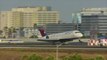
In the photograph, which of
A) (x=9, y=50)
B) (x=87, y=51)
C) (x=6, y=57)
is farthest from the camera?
(x=9, y=50)

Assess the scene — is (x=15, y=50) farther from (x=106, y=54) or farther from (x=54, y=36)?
(x=54, y=36)

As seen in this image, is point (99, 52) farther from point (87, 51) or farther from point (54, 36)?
point (54, 36)

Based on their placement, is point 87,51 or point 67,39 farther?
point 67,39

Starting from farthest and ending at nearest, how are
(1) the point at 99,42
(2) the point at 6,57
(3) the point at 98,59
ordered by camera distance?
1. (1) the point at 99,42
2. (2) the point at 6,57
3. (3) the point at 98,59

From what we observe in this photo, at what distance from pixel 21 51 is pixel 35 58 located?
20.9m

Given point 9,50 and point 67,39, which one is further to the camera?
point 67,39

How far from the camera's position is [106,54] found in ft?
224

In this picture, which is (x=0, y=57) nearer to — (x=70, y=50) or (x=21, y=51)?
(x=21, y=51)

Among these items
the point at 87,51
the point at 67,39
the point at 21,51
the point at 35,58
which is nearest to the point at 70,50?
the point at 87,51

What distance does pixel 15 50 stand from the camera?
76438 millimetres

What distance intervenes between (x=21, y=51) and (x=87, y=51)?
11.5 m

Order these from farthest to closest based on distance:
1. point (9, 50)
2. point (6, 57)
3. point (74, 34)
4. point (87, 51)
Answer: point (74, 34) → point (9, 50) → point (87, 51) → point (6, 57)

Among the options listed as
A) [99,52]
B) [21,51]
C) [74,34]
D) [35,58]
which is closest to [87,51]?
[99,52]

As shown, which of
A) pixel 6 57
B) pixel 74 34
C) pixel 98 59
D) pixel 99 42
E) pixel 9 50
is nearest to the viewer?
pixel 98 59
